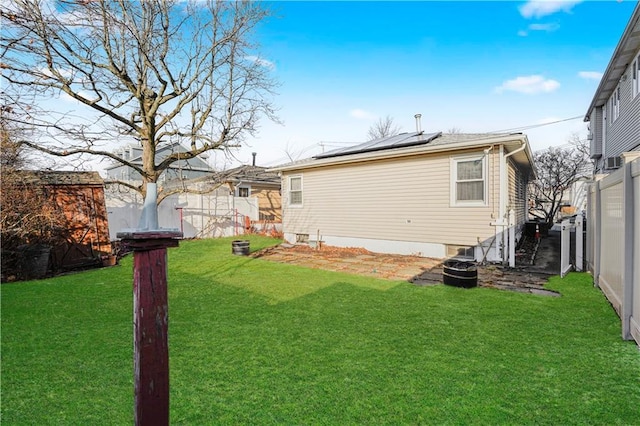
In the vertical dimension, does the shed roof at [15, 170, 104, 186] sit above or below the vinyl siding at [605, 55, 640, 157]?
below

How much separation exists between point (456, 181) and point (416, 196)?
1.20 metres

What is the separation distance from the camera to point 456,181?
882cm

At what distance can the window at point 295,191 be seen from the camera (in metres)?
12.8

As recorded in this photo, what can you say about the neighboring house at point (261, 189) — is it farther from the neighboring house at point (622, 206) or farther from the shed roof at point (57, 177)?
the neighboring house at point (622, 206)

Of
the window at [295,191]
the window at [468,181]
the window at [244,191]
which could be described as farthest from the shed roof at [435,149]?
the window at [244,191]

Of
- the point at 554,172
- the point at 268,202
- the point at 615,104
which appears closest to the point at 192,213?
the point at 268,202

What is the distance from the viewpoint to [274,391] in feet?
8.98

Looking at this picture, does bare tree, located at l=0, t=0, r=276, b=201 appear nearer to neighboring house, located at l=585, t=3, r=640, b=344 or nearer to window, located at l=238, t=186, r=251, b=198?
window, located at l=238, t=186, r=251, b=198

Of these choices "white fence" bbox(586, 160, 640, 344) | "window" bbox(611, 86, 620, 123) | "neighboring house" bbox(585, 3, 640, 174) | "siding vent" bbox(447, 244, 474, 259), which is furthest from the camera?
"window" bbox(611, 86, 620, 123)

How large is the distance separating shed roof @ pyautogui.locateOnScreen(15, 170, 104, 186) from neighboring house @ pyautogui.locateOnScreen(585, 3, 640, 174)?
13.9 metres

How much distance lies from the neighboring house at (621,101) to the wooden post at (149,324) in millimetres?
10317

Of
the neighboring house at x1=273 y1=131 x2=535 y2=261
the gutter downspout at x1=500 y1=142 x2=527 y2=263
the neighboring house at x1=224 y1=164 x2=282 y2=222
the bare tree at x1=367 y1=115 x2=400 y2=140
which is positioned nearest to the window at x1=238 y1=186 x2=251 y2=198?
the neighboring house at x1=224 y1=164 x2=282 y2=222

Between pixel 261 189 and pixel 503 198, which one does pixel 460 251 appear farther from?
pixel 261 189

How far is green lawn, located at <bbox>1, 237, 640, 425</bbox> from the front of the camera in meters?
2.46
